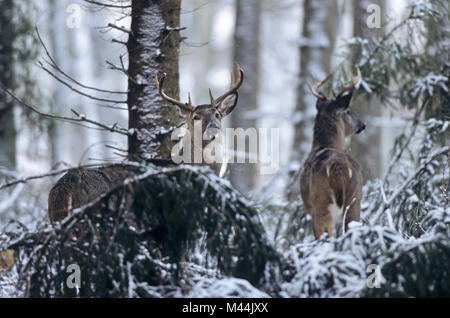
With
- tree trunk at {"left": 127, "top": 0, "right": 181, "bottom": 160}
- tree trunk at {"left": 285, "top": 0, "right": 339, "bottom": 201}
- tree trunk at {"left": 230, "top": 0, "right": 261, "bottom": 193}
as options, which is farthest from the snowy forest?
tree trunk at {"left": 230, "top": 0, "right": 261, "bottom": 193}

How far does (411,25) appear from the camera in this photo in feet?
30.9

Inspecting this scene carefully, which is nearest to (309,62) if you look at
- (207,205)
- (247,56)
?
(247,56)

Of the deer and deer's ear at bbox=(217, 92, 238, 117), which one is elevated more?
deer's ear at bbox=(217, 92, 238, 117)

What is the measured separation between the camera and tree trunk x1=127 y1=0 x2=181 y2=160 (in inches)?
232

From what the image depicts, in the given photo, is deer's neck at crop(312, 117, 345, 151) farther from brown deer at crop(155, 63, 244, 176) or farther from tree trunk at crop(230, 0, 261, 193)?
tree trunk at crop(230, 0, 261, 193)

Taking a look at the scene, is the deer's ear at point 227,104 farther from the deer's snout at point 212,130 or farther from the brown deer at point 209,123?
the deer's snout at point 212,130

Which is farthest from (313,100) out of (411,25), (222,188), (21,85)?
(222,188)

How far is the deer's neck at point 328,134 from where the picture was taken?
7.64 metres

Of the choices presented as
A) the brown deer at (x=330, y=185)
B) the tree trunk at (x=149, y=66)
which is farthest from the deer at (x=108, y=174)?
→ the brown deer at (x=330, y=185)

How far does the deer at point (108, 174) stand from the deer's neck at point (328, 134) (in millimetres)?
1132

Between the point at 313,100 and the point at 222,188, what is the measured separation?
9538 millimetres

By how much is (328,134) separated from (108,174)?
9.35 ft

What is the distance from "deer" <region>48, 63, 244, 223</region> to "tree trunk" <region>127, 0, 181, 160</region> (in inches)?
6.2

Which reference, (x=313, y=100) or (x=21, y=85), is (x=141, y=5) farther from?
(x=21, y=85)
